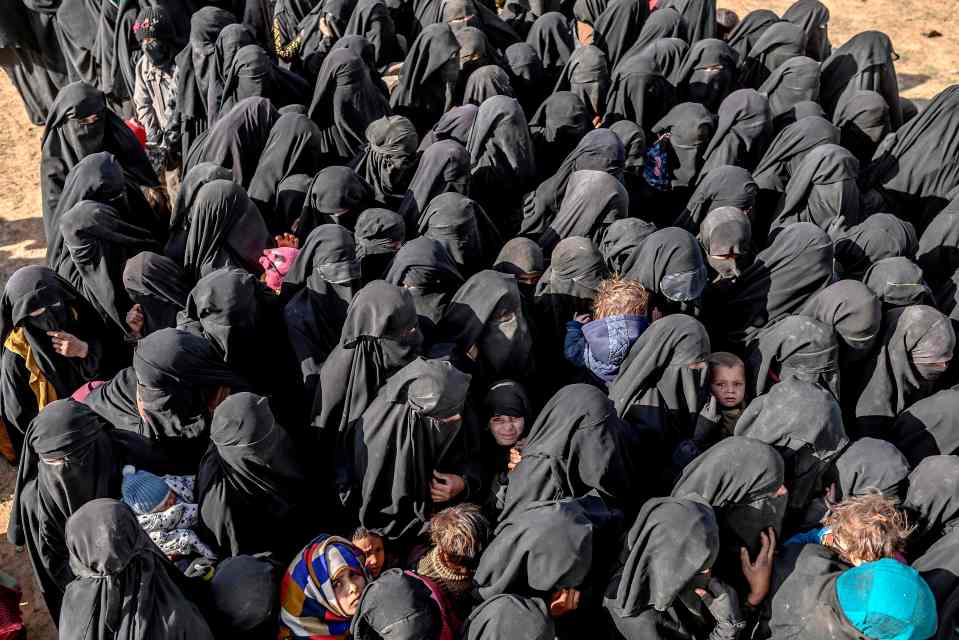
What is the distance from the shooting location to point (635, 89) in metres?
6.71

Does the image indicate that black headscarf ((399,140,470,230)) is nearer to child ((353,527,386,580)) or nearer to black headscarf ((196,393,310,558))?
black headscarf ((196,393,310,558))

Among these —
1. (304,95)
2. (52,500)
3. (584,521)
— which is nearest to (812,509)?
(584,521)

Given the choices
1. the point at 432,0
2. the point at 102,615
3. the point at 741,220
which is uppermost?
the point at 432,0

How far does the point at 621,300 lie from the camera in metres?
4.48

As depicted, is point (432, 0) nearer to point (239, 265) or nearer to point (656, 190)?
point (656, 190)

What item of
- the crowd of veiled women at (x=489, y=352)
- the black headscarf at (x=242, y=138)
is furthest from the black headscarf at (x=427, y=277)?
the black headscarf at (x=242, y=138)

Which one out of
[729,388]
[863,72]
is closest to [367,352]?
[729,388]

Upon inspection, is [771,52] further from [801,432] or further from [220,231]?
[220,231]

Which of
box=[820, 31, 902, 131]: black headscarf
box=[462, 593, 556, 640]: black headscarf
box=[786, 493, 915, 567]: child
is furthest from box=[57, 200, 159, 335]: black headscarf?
box=[820, 31, 902, 131]: black headscarf

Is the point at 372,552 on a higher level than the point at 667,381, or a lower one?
lower

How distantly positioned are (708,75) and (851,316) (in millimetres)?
3137

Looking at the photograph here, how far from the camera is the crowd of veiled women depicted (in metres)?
3.31

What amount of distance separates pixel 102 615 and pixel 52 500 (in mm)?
926

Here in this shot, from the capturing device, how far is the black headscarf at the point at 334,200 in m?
5.46
